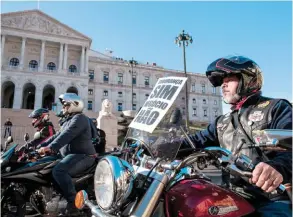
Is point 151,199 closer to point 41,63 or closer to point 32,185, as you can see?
point 32,185

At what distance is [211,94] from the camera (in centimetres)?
6412

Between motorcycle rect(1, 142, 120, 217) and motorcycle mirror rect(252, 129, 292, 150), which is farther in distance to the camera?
motorcycle rect(1, 142, 120, 217)

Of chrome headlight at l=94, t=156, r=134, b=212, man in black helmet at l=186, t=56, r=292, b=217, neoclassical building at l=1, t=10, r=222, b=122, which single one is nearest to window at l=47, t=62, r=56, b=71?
neoclassical building at l=1, t=10, r=222, b=122

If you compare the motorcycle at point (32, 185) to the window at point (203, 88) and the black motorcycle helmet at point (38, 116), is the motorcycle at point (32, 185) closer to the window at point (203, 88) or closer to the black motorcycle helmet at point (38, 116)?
the black motorcycle helmet at point (38, 116)

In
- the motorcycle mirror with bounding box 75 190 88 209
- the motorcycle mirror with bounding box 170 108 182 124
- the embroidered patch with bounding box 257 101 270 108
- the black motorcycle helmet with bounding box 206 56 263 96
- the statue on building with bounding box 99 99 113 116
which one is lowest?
the motorcycle mirror with bounding box 75 190 88 209

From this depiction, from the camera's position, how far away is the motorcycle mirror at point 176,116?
1.36m

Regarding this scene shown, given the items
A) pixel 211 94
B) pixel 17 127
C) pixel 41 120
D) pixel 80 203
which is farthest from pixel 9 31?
pixel 80 203

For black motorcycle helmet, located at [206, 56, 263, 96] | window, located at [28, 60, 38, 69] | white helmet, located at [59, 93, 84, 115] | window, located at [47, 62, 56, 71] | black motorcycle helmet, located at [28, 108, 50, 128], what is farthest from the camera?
window, located at [47, 62, 56, 71]

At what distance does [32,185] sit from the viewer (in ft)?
10.2

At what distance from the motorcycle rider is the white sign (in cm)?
175

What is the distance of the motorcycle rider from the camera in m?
2.92

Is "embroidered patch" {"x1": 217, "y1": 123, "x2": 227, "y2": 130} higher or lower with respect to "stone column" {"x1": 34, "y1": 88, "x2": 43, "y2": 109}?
lower

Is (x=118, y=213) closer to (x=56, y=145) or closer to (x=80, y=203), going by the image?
(x=80, y=203)

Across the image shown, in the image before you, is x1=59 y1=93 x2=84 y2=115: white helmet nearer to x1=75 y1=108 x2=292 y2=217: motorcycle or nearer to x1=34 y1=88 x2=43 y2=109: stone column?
x1=75 y1=108 x2=292 y2=217: motorcycle
